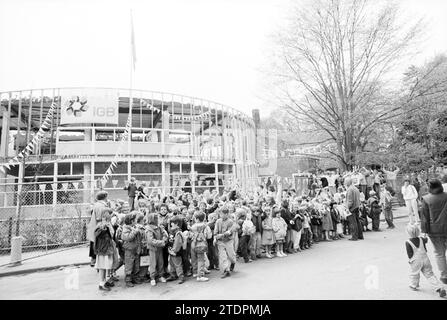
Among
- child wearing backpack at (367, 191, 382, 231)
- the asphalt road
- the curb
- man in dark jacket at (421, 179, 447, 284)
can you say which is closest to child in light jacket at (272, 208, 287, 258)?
the asphalt road

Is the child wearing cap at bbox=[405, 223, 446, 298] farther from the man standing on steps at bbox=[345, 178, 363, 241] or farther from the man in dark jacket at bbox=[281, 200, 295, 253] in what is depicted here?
the man standing on steps at bbox=[345, 178, 363, 241]

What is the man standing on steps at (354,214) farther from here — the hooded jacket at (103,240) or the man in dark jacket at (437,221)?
the hooded jacket at (103,240)

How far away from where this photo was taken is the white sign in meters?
18.4

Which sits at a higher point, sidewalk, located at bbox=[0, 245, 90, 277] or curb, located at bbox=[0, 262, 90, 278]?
sidewalk, located at bbox=[0, 245, 90, 277]

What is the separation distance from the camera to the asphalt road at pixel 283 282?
502 cm

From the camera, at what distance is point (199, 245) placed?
21.5 feet

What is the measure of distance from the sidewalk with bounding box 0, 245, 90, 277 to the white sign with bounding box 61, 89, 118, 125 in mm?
10920

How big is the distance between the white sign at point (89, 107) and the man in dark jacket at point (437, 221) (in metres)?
17.9

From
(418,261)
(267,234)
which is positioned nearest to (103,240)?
(267,234)

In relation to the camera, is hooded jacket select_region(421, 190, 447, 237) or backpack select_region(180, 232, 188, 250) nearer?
hooded jacket select_region(421, 190, 447, 237)

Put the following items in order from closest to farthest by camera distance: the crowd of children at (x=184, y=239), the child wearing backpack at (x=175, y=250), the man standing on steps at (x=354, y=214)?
the crowd of children at (x=184, y=239)
the child wearing backpack at (x=175, y=250)
the man standing on steps at (x=354, y=214)

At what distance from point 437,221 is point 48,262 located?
9649 millimetres

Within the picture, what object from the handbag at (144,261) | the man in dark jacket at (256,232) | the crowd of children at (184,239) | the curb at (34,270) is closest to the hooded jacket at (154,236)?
the crowd of children at (184,239)
